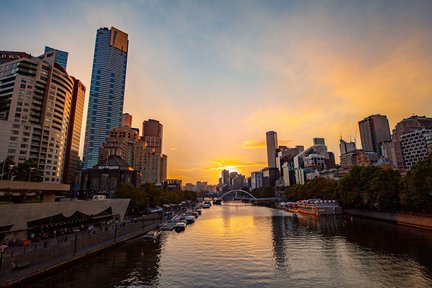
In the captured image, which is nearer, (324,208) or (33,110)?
(324,208)

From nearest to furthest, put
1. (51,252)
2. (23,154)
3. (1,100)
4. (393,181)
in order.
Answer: (51,252), (393,181), (23,154), (1,100)

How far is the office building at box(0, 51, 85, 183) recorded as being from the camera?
406 feet

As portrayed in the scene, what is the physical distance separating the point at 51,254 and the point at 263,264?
2985cm

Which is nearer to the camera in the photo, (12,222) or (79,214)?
(12,222)

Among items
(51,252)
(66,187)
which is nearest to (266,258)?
(51,252)

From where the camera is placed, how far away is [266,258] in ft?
144

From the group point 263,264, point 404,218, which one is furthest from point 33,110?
point 404,218

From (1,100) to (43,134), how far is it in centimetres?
2547

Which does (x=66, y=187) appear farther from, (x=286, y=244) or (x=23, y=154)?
(x=23, y=154)

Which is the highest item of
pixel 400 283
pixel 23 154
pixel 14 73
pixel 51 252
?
pixel 14 73

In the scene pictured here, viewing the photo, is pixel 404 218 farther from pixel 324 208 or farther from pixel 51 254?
pixel 51 254

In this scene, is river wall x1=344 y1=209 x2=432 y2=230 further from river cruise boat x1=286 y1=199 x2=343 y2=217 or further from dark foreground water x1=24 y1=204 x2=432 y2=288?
river cruise boat x1=286 y1=199 x2=343 y2=217

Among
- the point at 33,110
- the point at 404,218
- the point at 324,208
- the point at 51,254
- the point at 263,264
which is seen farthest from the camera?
the point at 33,110

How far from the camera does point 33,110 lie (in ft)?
447
